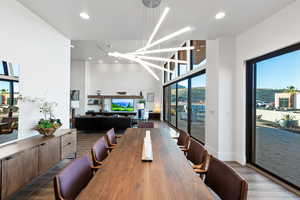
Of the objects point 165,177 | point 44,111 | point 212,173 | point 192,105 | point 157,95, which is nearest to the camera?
point 165,177

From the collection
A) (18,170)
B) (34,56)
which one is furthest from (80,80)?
(18,170)

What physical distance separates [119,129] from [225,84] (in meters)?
4.81

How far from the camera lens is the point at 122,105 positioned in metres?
11.0

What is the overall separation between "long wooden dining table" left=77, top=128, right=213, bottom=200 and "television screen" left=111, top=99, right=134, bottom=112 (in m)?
9.14

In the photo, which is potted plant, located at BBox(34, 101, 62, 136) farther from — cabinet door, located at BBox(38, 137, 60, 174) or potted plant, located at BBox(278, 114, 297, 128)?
potted plant, located at BBox(278, 114, 297, 128)

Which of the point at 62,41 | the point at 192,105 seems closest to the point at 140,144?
the point at 62,41

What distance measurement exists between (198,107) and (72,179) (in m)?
4.63

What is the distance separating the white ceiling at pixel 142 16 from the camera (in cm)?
256

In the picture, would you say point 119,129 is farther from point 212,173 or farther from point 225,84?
point 212,173

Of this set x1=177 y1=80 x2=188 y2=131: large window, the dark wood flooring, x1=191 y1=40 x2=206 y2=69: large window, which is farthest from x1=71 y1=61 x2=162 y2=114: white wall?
the dark wood flooring

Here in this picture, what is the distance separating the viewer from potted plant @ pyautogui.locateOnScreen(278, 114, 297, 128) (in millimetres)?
2578

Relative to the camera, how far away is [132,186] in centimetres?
117

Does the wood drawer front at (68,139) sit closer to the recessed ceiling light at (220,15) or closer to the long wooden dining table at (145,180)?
the long wooden dining table at (145,180)

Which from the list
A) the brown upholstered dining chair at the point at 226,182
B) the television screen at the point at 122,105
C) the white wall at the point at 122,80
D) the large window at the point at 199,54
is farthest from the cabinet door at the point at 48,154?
the white wall at the point at 122,80
